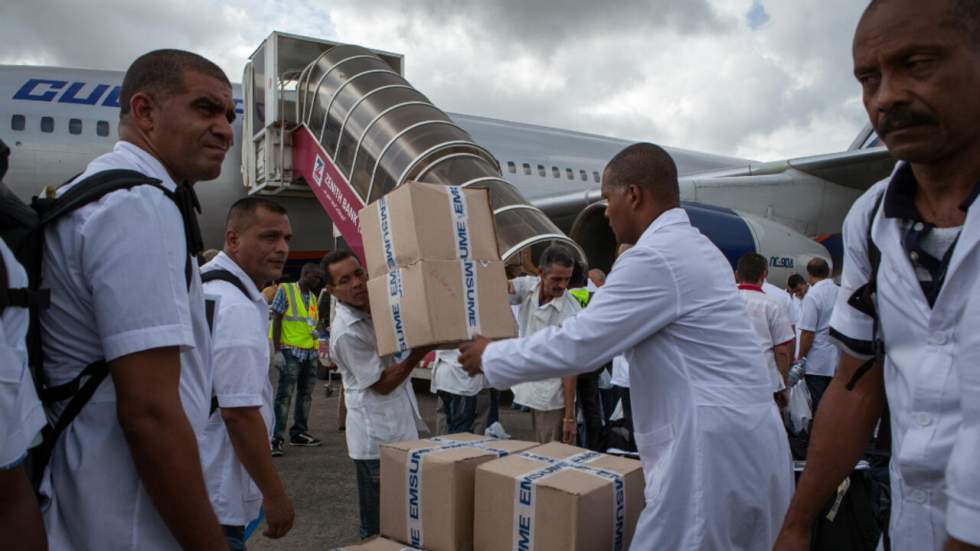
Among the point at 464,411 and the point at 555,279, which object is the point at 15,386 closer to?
the point at 555,279

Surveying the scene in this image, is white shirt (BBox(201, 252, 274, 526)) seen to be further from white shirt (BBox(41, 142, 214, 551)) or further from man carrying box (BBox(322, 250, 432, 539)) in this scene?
white shirt (BBox(41, 142, 214, 551))

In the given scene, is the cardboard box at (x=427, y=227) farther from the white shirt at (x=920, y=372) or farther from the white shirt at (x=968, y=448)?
the white shirt at (x=968, y=448)

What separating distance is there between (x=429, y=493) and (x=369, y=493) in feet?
2.32

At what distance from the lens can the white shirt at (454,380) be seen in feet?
17.8

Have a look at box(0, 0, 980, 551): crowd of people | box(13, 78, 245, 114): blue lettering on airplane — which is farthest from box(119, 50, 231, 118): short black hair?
box(13, 78, 245, 114): blue lettering on airplane

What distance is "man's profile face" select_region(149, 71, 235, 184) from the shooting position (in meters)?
1.55

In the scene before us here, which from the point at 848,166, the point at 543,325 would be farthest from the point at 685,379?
the point at 848,166

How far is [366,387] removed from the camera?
3170mm

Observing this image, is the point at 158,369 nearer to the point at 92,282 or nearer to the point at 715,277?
the point at 92,282

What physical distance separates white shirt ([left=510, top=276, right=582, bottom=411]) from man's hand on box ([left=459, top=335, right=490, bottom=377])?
97.0 inches

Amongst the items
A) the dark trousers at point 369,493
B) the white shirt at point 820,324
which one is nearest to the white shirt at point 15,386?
the dark trousers at point 369,493

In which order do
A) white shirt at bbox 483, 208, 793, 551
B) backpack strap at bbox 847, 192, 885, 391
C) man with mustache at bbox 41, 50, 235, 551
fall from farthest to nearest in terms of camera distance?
white shirt at bbox 483, 208, 793, 551 < backpack strap at bbox 847, 192, 885, 391 < man with mustache at bbox 41, 50, 235, 551

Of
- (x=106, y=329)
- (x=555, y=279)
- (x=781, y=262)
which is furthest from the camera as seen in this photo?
(x=781, y=262)

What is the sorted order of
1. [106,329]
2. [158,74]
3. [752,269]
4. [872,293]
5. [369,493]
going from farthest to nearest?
1. [752,269]
2. [369,493]
3. [158,74]
4. [872,293]
5. [106,329]
